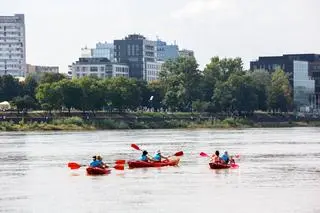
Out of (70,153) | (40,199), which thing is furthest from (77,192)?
(70,153)

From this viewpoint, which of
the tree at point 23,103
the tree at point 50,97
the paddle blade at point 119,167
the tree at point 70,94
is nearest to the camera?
the paddle blade at point 119,167

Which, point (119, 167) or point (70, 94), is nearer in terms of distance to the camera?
point (119, 167)

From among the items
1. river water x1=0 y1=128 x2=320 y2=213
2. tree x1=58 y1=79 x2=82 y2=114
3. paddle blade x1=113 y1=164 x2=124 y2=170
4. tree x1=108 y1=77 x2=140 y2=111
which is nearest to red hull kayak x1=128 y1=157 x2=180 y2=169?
river water x1=0 y1=128 x2=320 y2=213

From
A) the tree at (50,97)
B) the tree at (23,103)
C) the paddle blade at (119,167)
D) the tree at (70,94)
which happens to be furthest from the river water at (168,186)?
the tree at (23,103)

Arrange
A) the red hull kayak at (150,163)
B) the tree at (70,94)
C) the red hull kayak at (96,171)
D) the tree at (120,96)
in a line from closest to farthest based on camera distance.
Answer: the red hull kayak at (96,171) → the red hull kayak at (150,163) → the tree at (70,94) → the tree at (120,96)

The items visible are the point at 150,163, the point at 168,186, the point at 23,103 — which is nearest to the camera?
the point at 168,186

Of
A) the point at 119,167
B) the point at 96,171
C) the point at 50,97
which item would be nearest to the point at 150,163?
the point at 119,167

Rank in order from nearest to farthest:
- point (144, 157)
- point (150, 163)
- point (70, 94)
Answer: point (144, 157) → point (150, 163) → point (70, 94)

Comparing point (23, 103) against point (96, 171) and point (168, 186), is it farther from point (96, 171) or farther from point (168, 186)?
point (168, 186)

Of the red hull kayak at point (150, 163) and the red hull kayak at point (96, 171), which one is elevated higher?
the red hull kayak at point (150, 163)

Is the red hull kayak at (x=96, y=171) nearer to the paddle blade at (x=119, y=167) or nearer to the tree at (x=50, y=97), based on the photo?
the paddle blade at (x=119, y=167)

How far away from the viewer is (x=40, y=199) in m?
59.3

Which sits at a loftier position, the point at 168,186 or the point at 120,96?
the point at 120,96

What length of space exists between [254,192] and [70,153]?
145ft
